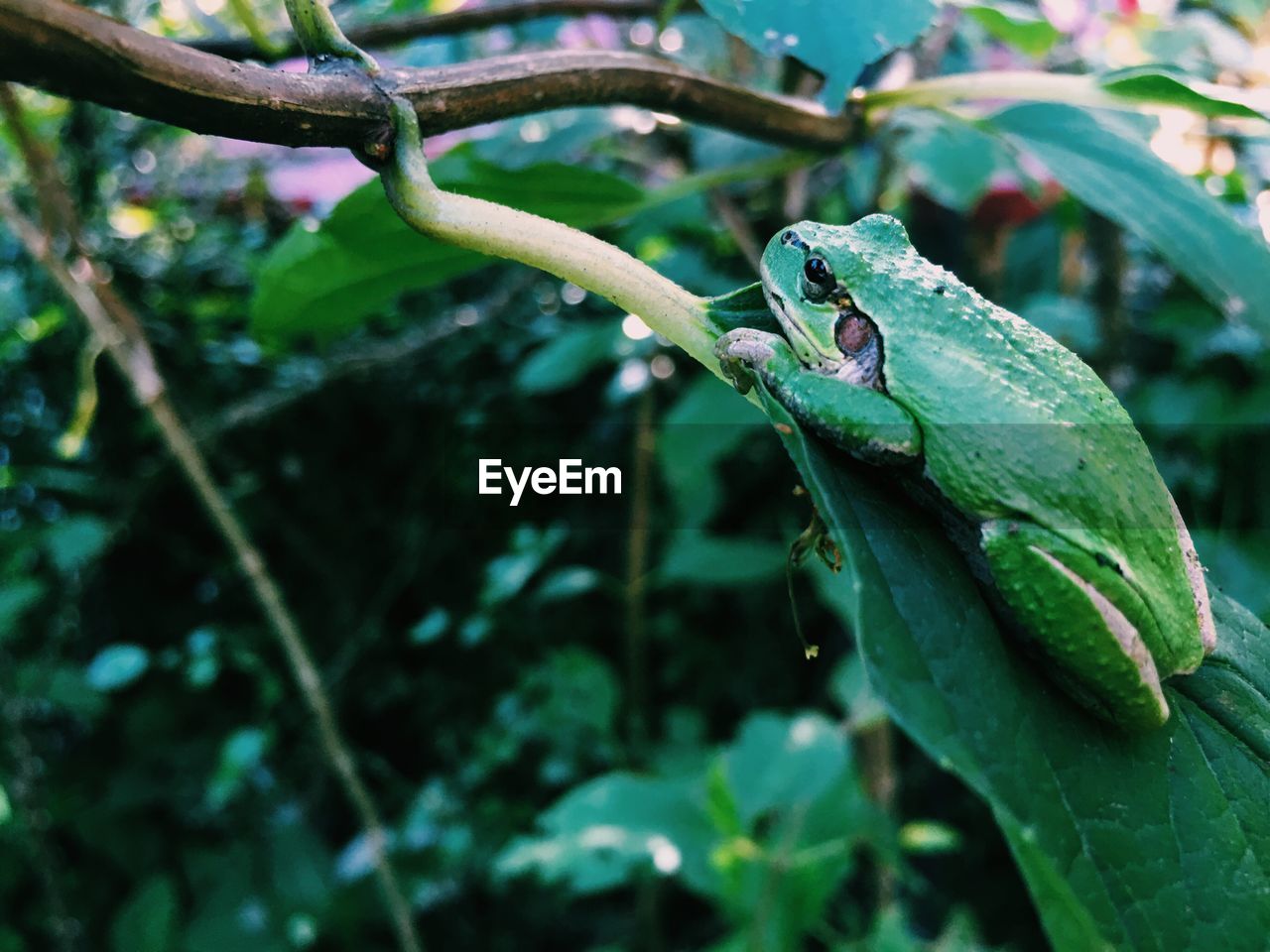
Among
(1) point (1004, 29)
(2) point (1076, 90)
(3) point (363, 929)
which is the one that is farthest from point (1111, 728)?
(3) point (363, 929)

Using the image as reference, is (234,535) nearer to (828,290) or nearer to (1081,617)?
→ (828,290)

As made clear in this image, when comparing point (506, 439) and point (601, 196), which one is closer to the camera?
point (601, 196)

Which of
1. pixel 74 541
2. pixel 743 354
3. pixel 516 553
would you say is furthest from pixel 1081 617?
pixel 74 541

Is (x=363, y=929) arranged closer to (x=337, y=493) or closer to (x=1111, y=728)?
(x=337, y=493)

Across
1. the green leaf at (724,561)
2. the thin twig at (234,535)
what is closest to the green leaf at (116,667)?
the thin twig at (234,535)

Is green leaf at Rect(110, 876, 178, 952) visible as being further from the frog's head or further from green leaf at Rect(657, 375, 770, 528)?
the frog's head

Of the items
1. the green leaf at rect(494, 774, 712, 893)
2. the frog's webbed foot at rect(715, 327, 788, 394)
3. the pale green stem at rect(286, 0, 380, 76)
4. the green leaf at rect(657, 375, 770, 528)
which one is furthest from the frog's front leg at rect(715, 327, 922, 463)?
the green leaf at rect(494, 774, 712, 893)

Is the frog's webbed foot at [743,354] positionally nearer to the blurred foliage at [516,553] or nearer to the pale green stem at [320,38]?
the pale green stem at [320,38]
